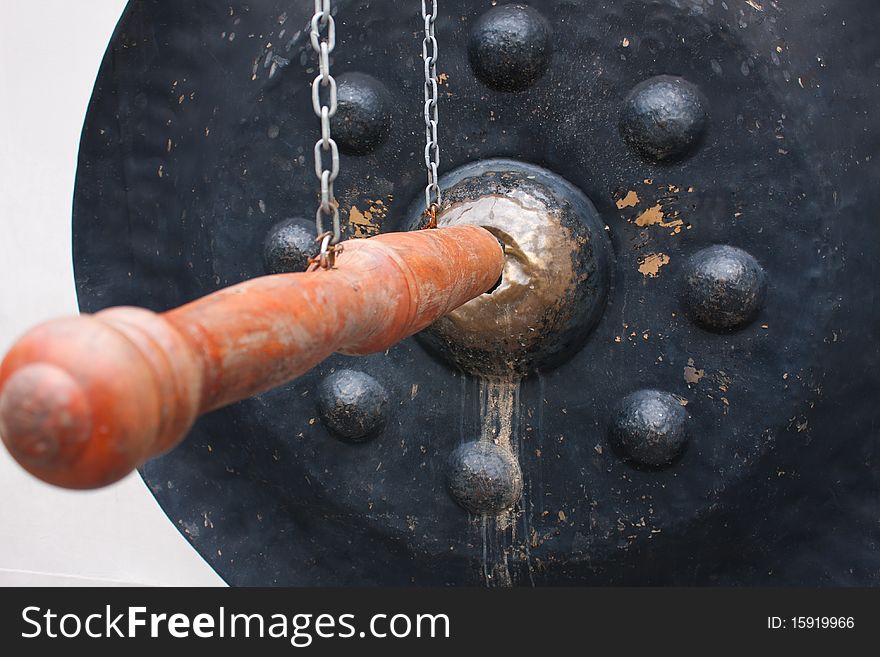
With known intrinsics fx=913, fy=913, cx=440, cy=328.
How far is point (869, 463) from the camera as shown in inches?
30.2

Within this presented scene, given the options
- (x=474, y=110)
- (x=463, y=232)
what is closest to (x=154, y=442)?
(x=463, y=232)

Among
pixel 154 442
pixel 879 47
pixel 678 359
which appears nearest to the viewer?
pixel 154 442

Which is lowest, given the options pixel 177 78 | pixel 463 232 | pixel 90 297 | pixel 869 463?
pixel 869 463

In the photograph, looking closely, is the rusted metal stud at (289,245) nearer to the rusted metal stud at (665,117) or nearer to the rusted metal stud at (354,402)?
the rusted metal stud at (354,402)

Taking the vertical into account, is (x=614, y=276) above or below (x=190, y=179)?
below

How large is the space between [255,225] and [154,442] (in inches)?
22.5

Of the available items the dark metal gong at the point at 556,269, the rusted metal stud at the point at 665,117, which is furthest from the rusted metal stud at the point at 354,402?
the rusted metal stud at the point at 665,117

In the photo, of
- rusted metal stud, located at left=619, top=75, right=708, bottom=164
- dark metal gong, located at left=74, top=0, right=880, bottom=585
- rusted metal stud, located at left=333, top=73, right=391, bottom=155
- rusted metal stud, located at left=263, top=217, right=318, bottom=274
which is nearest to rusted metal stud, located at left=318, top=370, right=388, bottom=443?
dark metal gong, located at left=74, top=0, right=880, bottom=585

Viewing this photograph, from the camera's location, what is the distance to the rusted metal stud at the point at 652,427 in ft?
2.62

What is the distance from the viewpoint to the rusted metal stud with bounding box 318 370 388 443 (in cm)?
87

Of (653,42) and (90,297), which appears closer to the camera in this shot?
(653,42)

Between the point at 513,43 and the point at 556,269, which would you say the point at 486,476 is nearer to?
the point at 556,269

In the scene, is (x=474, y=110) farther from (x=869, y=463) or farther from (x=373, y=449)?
(x=869, y=463)

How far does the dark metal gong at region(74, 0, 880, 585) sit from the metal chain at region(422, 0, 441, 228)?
0.10 feet
